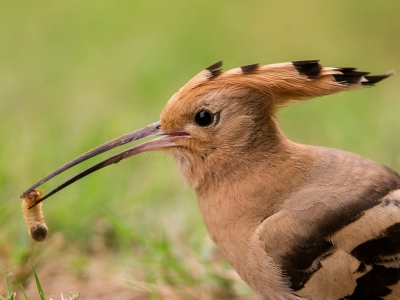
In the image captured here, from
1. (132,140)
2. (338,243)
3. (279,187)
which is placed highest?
(132,140)

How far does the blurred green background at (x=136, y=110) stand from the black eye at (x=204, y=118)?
0.85 feet

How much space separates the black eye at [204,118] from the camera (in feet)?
7.88

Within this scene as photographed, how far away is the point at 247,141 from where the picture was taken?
7.86 ft

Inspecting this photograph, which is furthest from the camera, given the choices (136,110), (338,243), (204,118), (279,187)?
(136,110)

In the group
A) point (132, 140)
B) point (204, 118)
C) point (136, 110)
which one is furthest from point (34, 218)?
point (136, 110)

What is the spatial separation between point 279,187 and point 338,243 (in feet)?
1.01

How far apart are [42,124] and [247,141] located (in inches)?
93.9

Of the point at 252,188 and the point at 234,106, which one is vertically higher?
the point at 234,106

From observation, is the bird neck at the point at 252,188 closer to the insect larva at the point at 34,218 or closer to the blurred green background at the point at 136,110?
the blurred green background at the point at 136,110

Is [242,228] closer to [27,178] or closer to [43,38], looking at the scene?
[27,178]

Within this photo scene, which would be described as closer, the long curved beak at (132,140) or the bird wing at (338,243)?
the bird wing at (338,243)

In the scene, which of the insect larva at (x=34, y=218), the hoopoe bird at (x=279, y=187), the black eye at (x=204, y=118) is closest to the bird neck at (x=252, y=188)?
the hoopoe bird at (x=279, y=187)

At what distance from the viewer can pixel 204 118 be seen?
241 centimetres

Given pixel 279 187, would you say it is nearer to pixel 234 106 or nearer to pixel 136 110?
pixel 234 106
